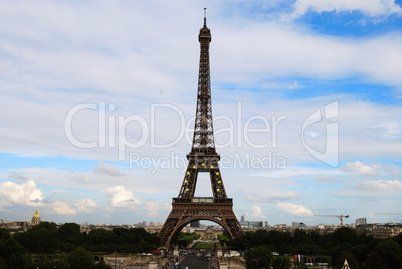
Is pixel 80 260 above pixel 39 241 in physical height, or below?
above

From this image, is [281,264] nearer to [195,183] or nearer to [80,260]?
[80,260]

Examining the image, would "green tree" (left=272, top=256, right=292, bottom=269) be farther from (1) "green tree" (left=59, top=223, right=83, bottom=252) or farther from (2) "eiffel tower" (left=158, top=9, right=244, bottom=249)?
(1) "green tree" (left=59, top=223, right=83, bottom=252)

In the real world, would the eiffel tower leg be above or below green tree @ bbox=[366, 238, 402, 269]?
above

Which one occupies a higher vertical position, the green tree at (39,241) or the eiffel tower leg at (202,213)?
the eiffel tower leg at (202,213)

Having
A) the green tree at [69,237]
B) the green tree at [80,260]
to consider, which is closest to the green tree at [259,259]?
the green tree at [80,260]

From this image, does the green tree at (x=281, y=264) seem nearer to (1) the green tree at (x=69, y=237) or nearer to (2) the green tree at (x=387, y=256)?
(2) the green tree at (x=387, y=256)

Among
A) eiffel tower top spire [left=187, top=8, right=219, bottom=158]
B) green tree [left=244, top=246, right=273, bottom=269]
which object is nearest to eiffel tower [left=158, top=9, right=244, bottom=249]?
eiffel tower top spire [left=187, top=8, right=219, bottom=158]

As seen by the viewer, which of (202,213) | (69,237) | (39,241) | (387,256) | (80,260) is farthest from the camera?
(69,237)

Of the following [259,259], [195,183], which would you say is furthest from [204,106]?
[259,259]
